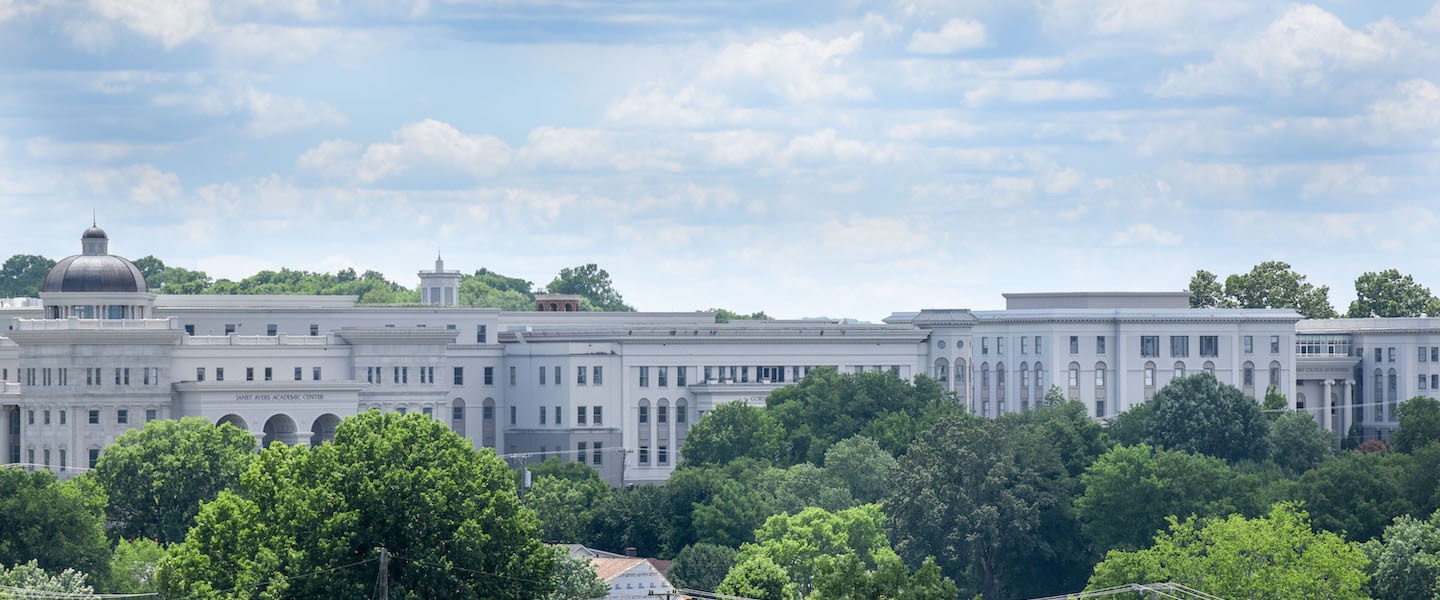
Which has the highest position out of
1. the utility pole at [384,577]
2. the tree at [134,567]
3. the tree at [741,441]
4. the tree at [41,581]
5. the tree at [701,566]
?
the tree at [741,441]

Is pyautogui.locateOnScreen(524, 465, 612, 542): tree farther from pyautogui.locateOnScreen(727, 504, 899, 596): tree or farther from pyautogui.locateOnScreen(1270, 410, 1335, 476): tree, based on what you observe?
pyautogui.locateOnScreen(1270, 410, 1335, 476): tree

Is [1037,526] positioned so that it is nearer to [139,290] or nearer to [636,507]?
[636,507]

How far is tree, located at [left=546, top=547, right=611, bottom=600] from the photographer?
5153 inches

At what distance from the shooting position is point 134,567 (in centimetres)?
14538

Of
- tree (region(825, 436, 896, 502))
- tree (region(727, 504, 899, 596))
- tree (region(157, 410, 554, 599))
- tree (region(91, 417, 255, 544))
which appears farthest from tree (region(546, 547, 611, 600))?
tree (region(825, 436, 896, 502))

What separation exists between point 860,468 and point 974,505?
45.1 ft

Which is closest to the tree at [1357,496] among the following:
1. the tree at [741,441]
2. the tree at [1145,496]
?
the tree at [1145,496]

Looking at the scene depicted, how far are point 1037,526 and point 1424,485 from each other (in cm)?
2349

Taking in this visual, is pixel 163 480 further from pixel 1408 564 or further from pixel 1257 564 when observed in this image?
pixel 1408 564

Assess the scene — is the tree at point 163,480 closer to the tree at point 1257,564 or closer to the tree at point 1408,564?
the tree at point 1257,564

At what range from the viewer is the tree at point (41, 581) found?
126000 mm

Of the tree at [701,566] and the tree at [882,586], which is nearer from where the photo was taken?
the tree at [882,586]

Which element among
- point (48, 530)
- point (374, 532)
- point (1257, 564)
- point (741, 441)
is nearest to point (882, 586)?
point (374, 532)

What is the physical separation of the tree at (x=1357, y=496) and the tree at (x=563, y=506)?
1681 inches
